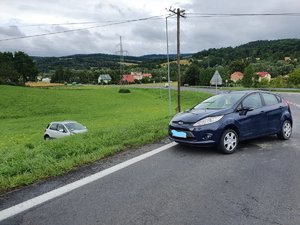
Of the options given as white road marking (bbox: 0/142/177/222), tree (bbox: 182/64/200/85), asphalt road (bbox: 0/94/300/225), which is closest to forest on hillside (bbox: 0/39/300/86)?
tree (bbox: 182/64/200/85)

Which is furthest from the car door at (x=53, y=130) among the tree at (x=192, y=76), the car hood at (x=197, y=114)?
the tree at (x=192, y=76)

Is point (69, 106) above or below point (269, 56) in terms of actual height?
below

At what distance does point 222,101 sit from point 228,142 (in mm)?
1387

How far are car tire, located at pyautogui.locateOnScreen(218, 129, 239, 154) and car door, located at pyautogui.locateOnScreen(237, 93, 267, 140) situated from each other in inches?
11.9

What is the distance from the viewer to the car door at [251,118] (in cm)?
768

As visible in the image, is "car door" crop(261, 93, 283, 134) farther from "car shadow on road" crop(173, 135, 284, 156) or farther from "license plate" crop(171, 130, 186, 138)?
"license plate" crop(171, 130, 186, 138)

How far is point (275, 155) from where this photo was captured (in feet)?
23.1

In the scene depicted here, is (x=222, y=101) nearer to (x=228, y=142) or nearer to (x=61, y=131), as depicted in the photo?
(x=228, y=142)

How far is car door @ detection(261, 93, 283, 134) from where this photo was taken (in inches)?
332

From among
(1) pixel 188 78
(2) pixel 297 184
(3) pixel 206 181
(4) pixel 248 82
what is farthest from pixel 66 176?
(1) pixel 188 78

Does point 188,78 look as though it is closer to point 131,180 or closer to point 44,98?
point 44,98

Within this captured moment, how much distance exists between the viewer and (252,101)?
8.30 meters

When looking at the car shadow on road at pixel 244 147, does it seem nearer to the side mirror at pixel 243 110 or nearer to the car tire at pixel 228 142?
the car tire at pixel 228 142

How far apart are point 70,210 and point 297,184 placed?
3.55 m
